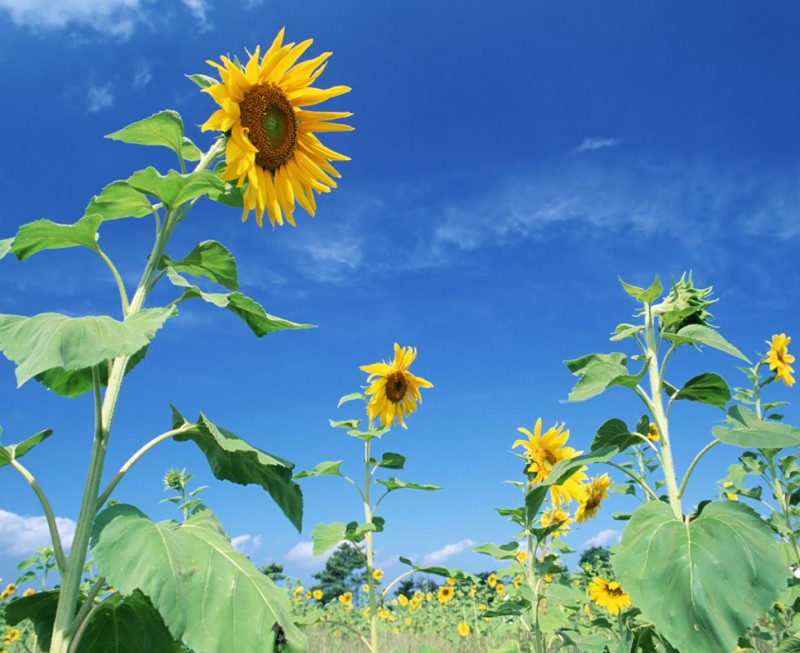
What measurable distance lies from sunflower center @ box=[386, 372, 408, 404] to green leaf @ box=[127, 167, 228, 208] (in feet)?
11.8

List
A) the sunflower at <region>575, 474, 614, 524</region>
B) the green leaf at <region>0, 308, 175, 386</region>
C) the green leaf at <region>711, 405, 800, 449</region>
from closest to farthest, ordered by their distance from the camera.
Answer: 1. the green leaf at <region>0, 308, 175, 386</region>
2. the green leaf at <region>711, 405, 800, 449</region>
3. the sunflower at <region>575, 474, 614, 524</region>

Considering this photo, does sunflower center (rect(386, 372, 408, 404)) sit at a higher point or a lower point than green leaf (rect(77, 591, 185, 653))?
higher

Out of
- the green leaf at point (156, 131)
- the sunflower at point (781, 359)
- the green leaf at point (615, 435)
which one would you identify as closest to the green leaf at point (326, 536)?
the green leaf at point (615, 435)

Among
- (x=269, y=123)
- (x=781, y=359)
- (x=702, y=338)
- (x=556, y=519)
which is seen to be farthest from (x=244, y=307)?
(x=781, y=359)

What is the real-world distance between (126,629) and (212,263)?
52.8 inches

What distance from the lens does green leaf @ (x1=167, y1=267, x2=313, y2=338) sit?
86.8 inches

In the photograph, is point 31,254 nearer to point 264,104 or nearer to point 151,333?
point 151,333

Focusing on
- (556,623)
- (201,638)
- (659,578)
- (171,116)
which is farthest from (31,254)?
(556,623)

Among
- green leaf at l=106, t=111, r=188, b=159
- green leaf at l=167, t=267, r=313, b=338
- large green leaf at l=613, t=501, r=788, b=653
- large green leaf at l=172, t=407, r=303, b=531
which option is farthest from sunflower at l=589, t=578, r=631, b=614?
green leaf at l=106, t=111, r=188, b=159

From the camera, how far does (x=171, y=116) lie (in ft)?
7.56

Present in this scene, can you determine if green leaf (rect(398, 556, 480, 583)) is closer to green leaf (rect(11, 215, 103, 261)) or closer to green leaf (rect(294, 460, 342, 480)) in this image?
green leaf (rect(294, 460, 342, 480))

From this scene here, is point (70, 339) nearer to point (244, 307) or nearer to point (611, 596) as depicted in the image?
point (244, 307)

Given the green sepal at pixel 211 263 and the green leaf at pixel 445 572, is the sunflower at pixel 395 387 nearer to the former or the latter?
the green leaf at pixel 445 572

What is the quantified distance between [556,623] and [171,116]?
4432 mm
